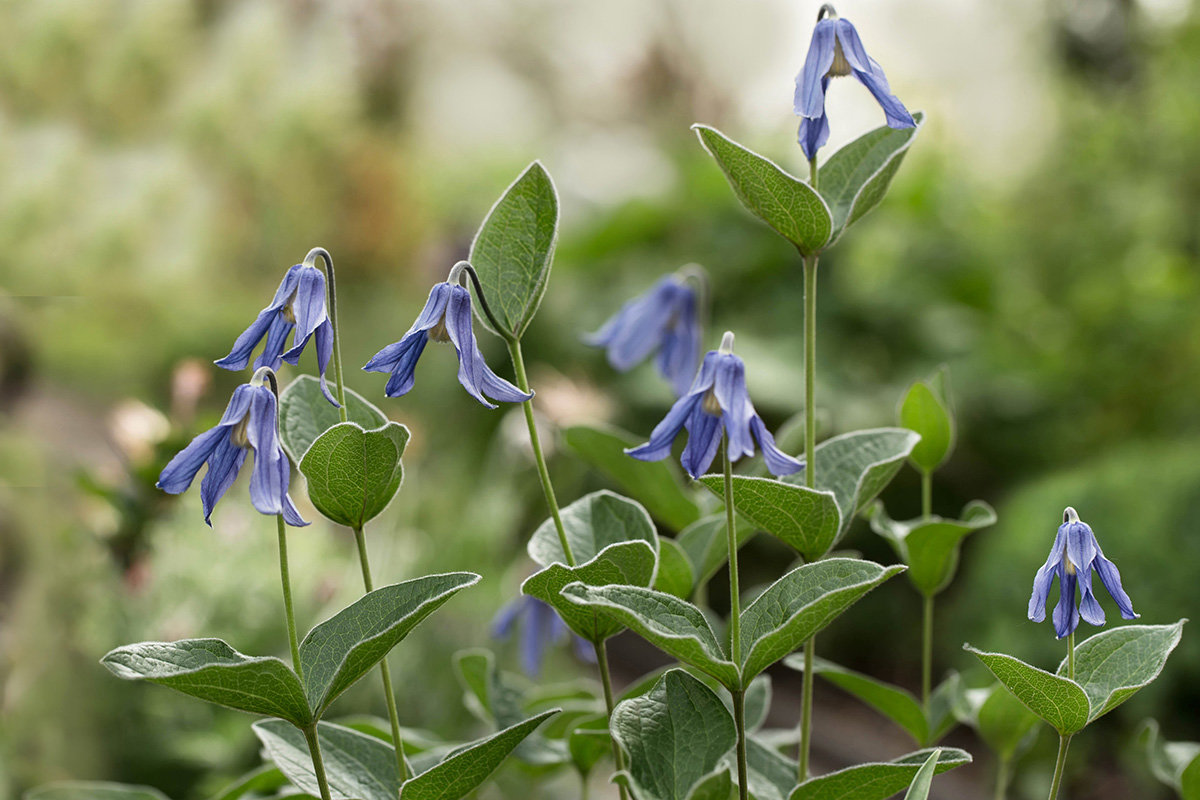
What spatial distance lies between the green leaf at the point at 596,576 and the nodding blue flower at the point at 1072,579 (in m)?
0.11

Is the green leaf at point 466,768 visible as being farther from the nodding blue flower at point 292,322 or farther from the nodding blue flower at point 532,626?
the nodding blue flower at point 532,626

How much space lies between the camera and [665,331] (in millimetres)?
490

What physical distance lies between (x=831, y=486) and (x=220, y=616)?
761mm

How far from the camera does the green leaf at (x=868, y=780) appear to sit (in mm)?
301

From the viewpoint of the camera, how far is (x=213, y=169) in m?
4.02

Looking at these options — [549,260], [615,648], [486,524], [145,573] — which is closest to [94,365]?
[615,648]

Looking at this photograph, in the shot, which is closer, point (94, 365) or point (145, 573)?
point (145, 573)

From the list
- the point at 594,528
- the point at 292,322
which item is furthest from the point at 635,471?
the point at 292,322

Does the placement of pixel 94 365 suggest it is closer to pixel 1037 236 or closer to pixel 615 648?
pixel 615 648

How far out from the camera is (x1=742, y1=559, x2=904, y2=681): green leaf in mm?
264

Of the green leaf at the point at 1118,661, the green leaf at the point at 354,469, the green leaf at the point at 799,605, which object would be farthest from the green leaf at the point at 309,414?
the green leaf at the point at 1118,661

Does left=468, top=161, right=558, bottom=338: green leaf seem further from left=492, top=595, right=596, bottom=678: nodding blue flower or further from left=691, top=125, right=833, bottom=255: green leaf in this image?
left=492, top=595, right=596, bottom=678: nodding blue flower

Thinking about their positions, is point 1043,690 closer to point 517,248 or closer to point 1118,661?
point 1118,661

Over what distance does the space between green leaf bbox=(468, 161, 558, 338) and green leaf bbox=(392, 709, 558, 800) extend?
0.12 metres
